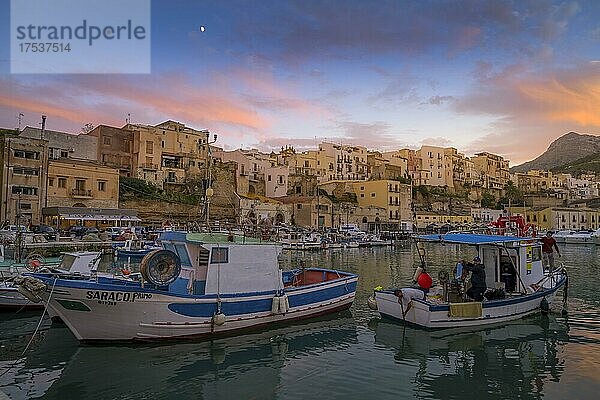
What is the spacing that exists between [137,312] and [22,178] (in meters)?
34.9

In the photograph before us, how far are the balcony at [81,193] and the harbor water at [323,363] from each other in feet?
107

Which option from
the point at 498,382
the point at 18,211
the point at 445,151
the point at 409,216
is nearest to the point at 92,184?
the point at 18,211

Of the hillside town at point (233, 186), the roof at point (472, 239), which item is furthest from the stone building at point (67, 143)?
the roof at point (472, 239)

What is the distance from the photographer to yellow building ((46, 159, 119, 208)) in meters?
44.3

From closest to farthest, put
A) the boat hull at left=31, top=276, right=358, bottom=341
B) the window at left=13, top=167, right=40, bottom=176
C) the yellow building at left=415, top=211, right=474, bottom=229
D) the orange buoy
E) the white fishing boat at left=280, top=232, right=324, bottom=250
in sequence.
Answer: the boat hull at left=31, top=276, right=358, bottom=341, the orange buoy, the window at left=13, top=167, right=40, bottom=176, the white fishing boat at left=280, top=232, right=324, bottom=250, the yellow building at left=415, top=211, right=474, bottom=229

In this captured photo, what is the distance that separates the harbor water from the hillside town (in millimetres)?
4630

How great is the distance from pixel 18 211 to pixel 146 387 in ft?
113

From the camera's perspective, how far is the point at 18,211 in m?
37.4

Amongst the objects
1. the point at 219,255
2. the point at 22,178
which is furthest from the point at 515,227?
the point at 22,178

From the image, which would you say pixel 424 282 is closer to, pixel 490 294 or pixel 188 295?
pixel 490 294

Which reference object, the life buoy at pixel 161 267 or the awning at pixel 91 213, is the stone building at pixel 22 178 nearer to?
the awning at pixel 91 213

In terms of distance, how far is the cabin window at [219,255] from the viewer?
1304 centimetres

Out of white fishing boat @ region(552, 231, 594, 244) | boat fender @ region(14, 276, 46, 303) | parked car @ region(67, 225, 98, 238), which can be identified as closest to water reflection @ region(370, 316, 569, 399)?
boat fender @ region(14, 276, 46, 303)

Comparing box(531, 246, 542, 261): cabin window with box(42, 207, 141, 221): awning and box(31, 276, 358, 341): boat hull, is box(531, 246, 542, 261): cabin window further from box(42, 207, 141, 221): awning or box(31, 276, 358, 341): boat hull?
box(42, 207, 141, 221): awning
